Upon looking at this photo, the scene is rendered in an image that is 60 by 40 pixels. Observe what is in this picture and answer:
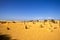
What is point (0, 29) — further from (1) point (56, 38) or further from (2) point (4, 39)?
(1) point (56, 38)

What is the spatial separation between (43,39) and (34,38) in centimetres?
64

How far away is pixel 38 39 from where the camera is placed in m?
7.84

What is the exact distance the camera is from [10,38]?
7656 millimetres

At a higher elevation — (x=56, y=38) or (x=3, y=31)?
(x=3, y=31)

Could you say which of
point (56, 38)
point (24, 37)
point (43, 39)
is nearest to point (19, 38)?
point (24, 37)

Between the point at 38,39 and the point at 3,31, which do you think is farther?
the point at 3,31

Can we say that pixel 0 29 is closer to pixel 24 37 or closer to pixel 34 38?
pixel 24 37

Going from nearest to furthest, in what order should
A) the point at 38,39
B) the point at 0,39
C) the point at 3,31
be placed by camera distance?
1. the point at 0,39
2. the point at 38,39
3. the point at 3,31

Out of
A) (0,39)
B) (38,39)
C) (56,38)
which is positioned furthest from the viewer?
(56,38)

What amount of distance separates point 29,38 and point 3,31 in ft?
8.05

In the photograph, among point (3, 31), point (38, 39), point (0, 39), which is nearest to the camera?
point (0, 39)

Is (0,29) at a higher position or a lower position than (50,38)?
higher

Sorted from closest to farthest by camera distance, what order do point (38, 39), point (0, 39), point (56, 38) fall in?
1. point (0, 39)
2. point (38, 39)
3. point (56, 38)

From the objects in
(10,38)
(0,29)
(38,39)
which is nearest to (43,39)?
(38,39)
